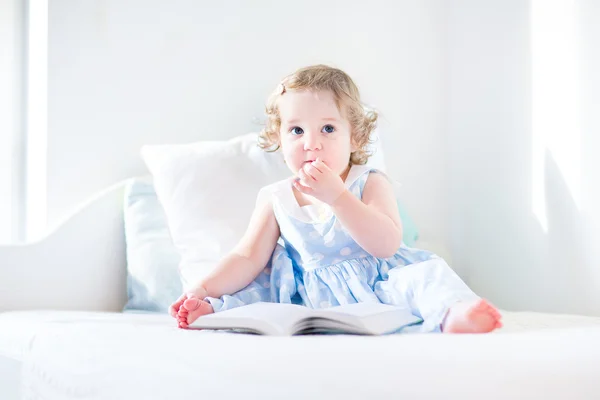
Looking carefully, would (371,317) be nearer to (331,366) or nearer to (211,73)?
(331,366)

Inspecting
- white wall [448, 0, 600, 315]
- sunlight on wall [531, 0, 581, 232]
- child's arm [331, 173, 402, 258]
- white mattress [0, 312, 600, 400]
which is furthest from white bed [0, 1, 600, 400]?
sunlight on wall [531, 0, 581, 232]

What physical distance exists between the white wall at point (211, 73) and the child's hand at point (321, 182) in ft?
2.81

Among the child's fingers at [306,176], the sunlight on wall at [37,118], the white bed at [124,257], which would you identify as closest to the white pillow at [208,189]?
the white bed at [124,257]

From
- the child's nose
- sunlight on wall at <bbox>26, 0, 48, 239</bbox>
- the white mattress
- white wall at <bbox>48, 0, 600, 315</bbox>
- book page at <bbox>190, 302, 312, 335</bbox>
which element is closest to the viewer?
the white mattress

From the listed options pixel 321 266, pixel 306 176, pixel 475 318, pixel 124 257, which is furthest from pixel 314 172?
pixel 124 257

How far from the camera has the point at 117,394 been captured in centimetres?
86

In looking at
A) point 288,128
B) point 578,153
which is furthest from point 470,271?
point 288,128

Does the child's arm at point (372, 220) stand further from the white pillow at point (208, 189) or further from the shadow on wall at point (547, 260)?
the shadow on wall at point (547, 260)

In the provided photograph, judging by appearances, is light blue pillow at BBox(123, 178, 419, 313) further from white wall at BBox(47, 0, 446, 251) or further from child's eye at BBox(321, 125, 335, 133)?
child's eye at BBox(321, 125, 335, 133)

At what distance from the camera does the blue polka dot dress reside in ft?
4.25

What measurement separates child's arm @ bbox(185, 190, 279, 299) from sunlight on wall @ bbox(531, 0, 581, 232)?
70 centimetres

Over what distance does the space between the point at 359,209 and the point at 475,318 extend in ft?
1.06

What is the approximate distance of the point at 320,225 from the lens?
1.41 m

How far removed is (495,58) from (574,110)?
0.41 meters
